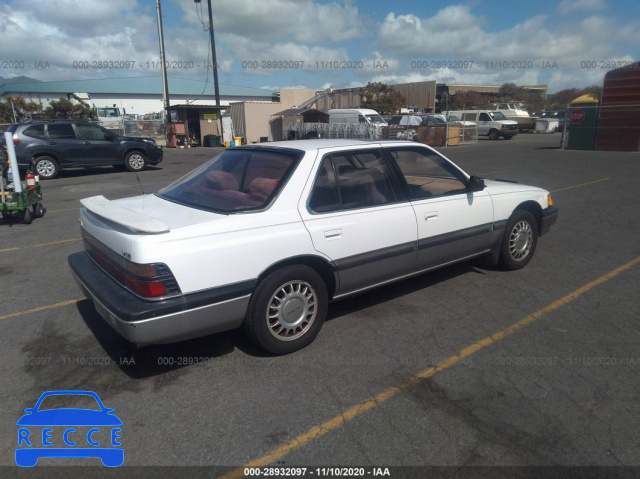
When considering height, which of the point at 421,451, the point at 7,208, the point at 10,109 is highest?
the point at 10,109

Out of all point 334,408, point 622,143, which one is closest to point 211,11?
point 622,143

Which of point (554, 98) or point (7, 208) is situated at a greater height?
point (554, 98)

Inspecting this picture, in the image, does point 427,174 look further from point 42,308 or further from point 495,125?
point 495,125

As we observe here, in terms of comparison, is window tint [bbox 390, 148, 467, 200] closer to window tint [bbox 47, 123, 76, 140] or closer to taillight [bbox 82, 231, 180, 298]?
taillight [bbox 82, 231, 180, 298]

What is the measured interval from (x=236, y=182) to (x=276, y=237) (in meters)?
0.86

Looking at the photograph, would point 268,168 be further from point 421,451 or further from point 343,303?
point 421,451

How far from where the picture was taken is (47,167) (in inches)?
548

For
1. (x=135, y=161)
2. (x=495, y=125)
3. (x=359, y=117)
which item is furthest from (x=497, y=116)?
(x=135, y=161)

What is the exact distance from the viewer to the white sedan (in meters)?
2.97

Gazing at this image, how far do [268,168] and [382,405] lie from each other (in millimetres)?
2063

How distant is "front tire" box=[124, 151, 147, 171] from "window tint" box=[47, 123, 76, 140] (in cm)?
170

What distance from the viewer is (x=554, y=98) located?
73875 millimetres

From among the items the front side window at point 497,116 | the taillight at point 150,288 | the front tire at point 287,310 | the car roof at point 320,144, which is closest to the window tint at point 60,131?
the car roof at point 320,144

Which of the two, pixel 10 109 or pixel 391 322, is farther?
pixel 10 109
